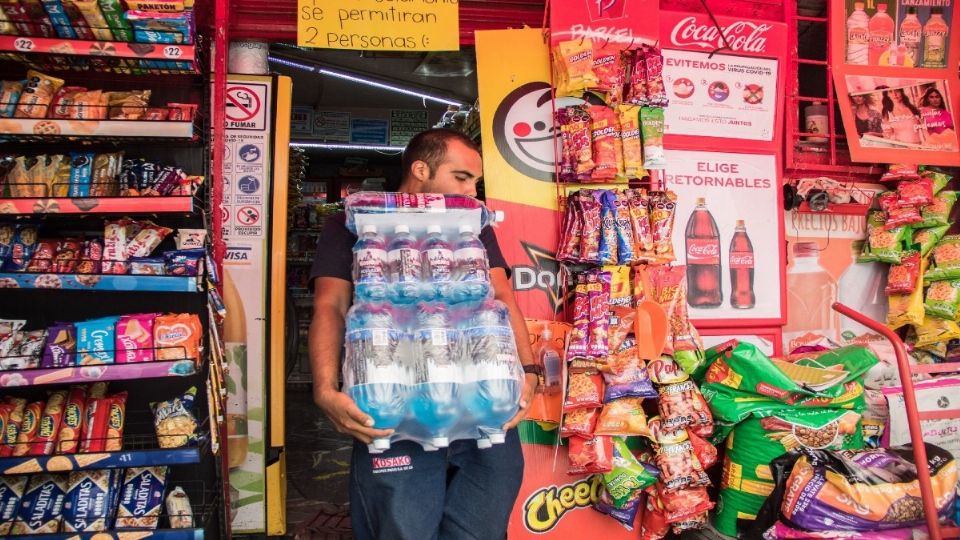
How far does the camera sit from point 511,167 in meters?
3.22

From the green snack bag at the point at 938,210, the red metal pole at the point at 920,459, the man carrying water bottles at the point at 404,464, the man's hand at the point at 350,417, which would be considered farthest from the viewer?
the green snack bag at the point at 938,210

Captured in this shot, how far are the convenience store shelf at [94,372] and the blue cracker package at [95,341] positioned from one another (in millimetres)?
33

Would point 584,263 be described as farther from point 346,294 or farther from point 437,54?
point 437,54

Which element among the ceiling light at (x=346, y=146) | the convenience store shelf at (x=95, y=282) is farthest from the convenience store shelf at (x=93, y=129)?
the ceiling light at (x=346, y=146)

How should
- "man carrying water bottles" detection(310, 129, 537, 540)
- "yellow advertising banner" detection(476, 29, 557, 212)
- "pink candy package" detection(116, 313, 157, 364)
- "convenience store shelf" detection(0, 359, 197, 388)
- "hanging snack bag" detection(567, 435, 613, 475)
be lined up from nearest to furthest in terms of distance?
"man carrying water bottles" detection(310, 129, 537, 540)
"convenience store shelf" detection(0, 359, 197, 388)
"pink candy package" detection(116, 313, 157, 364)
"hanging snack bag" detection(567, 435, 613, 475)
"yellow advertising banner" detection(476, 29, 557, 212)

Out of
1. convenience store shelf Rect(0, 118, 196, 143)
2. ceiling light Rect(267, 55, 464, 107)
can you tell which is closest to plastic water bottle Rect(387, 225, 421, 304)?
convenience store shelf Rect(0, 118, 196, 143)

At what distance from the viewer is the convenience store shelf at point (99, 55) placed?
7.82ft

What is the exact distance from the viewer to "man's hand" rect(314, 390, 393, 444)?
1582 millimetres

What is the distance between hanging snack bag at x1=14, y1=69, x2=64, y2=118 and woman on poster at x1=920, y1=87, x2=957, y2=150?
14.6 ft

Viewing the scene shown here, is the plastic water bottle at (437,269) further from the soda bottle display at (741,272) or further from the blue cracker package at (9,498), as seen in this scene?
the soda bottle display at (741,272)

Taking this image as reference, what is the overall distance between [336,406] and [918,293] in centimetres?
349

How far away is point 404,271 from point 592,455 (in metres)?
1.47

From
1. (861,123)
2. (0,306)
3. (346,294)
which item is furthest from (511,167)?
(0,306)

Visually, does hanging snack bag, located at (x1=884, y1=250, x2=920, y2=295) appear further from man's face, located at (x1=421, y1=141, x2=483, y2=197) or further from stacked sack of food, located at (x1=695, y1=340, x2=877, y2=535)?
man's face, located at (x1=421, y1=141, x2=483, y2=197)
